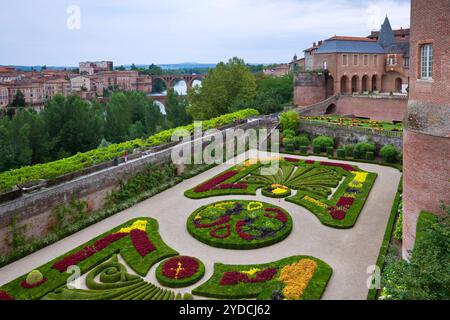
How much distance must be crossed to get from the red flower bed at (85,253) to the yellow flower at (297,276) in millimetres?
7924

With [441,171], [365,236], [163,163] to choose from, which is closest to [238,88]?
[163,163]

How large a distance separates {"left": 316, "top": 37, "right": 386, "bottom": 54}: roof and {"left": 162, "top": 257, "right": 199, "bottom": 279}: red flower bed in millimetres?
39317

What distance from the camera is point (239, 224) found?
20.9 meters

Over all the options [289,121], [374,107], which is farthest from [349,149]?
[374,107]

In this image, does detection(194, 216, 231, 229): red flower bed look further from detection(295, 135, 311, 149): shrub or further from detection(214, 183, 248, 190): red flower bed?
detection(295, 135, 311, 149): shrub

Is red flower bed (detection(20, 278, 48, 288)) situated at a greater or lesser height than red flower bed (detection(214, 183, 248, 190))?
lesser

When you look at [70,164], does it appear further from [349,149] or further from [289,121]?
[289,121]

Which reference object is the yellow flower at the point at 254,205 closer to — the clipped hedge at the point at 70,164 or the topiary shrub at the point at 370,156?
the clipped hedge at the point at 70,164

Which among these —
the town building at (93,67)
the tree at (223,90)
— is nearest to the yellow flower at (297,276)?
the tree at (223,90)

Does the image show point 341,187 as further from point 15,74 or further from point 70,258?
point 15,74

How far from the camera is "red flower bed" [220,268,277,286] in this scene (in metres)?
15.6

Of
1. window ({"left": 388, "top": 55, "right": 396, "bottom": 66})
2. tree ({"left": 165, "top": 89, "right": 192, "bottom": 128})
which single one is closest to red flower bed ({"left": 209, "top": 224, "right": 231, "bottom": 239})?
window ({"left": 388, "top": 55, "right": 396, "bottom": 66})

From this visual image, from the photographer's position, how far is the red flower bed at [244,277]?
15648 mm
